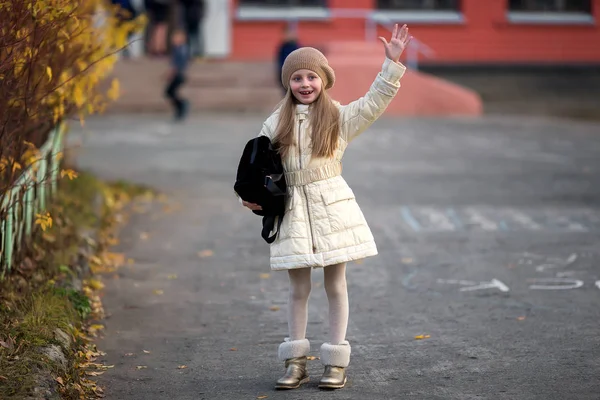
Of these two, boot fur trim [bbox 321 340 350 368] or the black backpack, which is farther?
boot fur trim [bbox 321 340 350 368]

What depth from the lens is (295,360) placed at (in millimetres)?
6309

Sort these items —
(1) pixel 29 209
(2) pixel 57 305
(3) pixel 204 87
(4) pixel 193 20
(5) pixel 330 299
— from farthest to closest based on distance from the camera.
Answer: (4) pixel 193 20
(3) pixel 204 87
(1) pixel 29 209
(2) pixel 57 305
(5) pixel 330 299

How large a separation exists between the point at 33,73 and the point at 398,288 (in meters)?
3.00

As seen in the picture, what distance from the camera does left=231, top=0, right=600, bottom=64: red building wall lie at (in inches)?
1270

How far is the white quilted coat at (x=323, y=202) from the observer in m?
6.19

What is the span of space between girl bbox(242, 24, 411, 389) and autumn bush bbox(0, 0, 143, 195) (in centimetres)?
163

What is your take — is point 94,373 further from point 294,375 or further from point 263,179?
point 263,179

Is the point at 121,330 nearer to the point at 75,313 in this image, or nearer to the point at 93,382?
the point at 75,313

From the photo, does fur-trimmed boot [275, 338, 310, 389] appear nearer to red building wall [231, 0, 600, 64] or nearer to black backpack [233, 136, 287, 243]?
black backpack [233, 136, 287, 243]

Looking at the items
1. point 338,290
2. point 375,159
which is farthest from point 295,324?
point 375,159

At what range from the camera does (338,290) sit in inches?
251

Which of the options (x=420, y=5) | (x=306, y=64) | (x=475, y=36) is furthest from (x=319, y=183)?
(x=420, y=5)

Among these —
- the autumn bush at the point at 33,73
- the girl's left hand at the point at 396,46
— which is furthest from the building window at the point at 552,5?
the girl's left hand at the point at 396,46

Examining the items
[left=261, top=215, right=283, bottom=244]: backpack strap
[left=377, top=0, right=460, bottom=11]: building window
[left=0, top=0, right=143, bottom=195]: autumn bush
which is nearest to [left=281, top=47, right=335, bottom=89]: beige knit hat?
[left=261, top=215, right=283, bottom=244]: backpack strap
